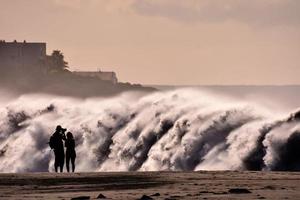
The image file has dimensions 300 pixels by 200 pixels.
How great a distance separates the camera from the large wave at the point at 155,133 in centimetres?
4491

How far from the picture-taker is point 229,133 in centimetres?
4862

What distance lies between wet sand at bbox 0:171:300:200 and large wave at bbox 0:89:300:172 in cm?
870

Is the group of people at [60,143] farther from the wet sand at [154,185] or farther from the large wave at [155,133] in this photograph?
the large wave at [155,133]

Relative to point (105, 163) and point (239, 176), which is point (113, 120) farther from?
point (239, 176)

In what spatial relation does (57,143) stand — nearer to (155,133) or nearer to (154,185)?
(154,185)

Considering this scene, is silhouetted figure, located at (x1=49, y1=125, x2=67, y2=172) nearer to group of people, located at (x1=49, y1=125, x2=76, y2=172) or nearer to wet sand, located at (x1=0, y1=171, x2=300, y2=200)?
group of people, located at (x1=49, y1=125, x2=76, y2=172)

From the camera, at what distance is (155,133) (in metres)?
54.6

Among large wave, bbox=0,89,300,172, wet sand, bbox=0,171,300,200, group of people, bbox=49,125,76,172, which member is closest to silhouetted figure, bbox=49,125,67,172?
group of people, bbox=49,125,76,172

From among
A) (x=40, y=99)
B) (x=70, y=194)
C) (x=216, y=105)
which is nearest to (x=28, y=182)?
(x=70, y=194)

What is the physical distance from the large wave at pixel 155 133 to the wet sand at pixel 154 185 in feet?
28.5

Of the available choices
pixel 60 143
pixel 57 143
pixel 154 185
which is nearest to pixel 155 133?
pixel 60 143

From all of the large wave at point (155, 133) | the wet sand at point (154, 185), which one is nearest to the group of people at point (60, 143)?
the wet sand at point (154, 185)

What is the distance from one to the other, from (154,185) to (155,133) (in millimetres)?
25085

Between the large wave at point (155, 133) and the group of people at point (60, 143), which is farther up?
the large wave at point (155, 133)
